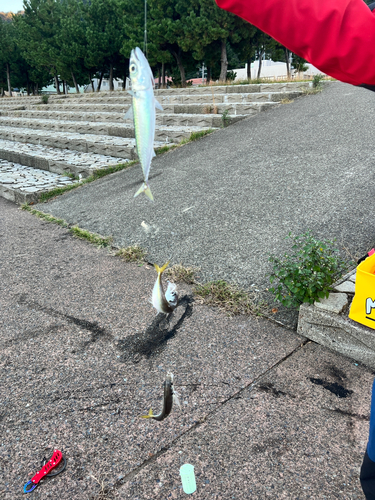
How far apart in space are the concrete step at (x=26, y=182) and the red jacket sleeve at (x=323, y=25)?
7293 mm

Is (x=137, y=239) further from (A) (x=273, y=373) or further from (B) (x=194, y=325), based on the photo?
(A) (x=273, y=373)

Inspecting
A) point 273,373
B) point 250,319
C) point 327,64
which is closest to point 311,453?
point 273,373

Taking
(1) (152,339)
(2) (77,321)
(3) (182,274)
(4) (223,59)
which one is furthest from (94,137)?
(4) (223,59)

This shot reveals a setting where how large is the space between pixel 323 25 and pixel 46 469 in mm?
2481

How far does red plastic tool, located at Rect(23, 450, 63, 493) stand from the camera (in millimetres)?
2055

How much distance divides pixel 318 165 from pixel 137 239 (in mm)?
3207

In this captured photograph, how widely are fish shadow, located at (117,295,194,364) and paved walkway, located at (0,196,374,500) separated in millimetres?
13

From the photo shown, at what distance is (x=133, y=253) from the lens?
4.73 metres

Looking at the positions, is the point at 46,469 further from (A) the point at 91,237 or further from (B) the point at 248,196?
(B) the point at 248,196

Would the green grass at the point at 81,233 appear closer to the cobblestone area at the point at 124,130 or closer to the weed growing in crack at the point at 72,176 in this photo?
the cobblestone area at the point at 124,130

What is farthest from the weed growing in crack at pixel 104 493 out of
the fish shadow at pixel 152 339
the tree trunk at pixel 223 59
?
the tree trunk at pixel 223 59

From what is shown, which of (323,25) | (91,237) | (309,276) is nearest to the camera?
(323,25)

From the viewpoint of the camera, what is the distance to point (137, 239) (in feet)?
16.9

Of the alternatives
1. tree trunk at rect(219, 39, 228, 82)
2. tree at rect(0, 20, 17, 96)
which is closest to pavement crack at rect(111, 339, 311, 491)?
tree trunk at rect(219, 39, 228, 82)
